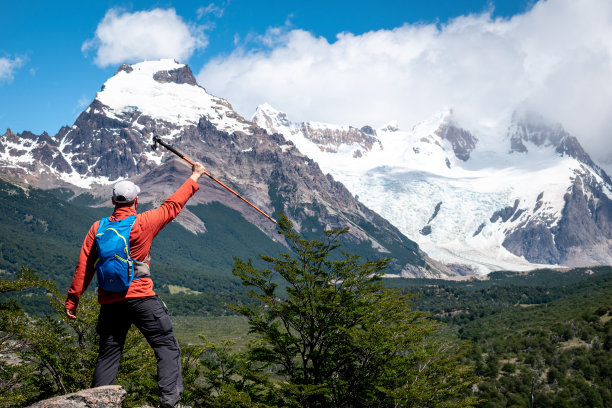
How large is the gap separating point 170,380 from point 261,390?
13.7 m

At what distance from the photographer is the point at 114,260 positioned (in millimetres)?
9625

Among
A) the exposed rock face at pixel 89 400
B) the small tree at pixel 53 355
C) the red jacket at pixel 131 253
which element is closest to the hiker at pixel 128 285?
the red jacket at pixel 131 253

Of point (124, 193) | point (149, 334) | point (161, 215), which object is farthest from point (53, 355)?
point (161, 215)

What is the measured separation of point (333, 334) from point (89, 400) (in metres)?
15.6

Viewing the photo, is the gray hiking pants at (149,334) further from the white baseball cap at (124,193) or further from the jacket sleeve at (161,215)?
the white baseball cap at (124,193)

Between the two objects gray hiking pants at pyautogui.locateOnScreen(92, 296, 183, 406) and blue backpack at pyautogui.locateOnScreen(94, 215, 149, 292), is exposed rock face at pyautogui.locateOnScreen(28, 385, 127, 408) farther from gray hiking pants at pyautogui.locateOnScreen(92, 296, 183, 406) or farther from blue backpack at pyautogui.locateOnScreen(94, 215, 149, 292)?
blue backpack at pyautogui.locateOnScreen(94, 215, 149, 292)

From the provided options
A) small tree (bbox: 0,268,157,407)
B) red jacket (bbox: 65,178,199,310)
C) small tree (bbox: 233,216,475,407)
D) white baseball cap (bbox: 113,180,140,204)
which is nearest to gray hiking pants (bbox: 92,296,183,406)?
red jacket (bbox: 65,178,199,310)

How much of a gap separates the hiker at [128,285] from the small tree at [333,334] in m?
13.9

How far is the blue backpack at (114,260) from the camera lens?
9.62m

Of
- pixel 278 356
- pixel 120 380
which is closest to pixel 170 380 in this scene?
pixel 278 356

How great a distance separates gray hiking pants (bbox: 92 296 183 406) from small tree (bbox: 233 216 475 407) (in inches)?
545

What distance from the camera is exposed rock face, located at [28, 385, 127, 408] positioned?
1042cm

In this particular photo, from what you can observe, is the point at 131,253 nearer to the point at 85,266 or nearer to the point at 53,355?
the point at 85,266

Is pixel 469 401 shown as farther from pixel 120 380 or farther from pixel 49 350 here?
pixel 49 350
